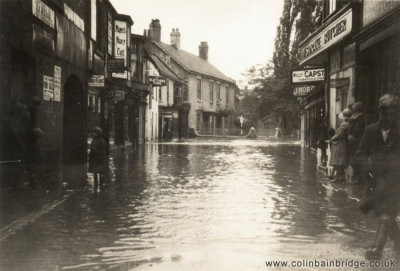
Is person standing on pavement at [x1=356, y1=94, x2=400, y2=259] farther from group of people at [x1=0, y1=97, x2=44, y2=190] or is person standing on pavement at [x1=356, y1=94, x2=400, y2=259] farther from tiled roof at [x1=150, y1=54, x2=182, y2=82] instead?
tiled roof at [x1=150, y1=54, x2=182, y2=82]

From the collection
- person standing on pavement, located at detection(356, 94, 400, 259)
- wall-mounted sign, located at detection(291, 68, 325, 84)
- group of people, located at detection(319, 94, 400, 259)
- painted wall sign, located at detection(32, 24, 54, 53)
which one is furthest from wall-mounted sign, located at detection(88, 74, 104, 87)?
person standing on pavement, located at detection(356, 94, 400, 259)

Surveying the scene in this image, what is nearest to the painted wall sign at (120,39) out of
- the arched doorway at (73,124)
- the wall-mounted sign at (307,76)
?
the arched doorway at (73,124)

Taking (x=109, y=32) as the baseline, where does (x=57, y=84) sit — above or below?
below

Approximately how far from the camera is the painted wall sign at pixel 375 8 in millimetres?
10847

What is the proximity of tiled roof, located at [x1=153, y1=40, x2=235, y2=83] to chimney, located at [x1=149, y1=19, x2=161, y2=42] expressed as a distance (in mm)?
845

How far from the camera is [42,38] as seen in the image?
12148 mm

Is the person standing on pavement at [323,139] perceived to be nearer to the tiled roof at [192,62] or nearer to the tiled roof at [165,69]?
the tiled roof at [165,69]

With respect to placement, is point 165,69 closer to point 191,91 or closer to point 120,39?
point 191,91

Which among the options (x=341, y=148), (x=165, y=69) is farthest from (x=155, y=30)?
(x=341, y=148)

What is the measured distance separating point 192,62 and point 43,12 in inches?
2138

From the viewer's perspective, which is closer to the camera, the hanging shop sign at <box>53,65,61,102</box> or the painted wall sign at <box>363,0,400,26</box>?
the painted wall sign at <box>363,0,400,26</box>

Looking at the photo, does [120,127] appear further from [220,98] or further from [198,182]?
[220,98]

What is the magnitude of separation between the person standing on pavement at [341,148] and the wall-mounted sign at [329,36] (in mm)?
2233

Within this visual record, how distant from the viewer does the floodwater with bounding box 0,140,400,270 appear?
5352 mm
